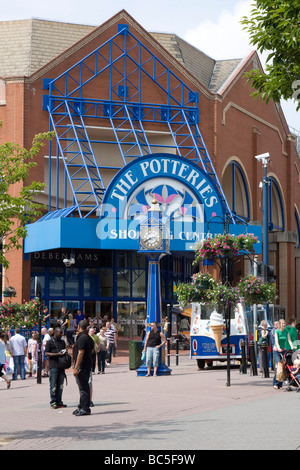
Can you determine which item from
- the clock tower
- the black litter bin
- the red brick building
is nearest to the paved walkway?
the clock tower

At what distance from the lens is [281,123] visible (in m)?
53.2

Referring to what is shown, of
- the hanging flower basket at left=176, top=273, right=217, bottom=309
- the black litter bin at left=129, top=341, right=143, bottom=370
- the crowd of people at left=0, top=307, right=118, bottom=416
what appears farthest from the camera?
the black litter bin at left=129, top=341, right=143, bottom=370

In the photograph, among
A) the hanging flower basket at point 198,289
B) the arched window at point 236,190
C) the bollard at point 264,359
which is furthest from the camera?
the arched window at point 236,190

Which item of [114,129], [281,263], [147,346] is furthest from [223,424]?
[281,263]

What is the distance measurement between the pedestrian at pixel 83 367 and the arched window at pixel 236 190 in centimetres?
3092

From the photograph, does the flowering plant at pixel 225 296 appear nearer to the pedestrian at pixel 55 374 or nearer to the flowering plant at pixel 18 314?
the flowering plant at pixel 18 314

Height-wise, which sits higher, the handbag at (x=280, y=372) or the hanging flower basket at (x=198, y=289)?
the hanging flower basket at (x=198, y=289)

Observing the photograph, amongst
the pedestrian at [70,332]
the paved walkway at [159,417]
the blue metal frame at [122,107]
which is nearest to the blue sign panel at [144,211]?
the blue metal frame at [122,107]

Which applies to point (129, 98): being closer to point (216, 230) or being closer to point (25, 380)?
point (216, 230)

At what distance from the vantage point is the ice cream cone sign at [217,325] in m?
27.0

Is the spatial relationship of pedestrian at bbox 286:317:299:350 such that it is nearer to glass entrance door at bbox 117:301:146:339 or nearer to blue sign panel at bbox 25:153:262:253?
blue sign panel at bbox 25:153:262:253

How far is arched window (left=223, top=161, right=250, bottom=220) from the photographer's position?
1807 inches

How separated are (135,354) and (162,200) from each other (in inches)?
407

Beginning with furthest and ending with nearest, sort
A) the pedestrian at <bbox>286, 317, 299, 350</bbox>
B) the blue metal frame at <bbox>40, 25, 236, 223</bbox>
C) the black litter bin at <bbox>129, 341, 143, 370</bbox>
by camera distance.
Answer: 1. the blue metal frame at <bbox>40, 25, 236, 223</bbox>
2. the black litter bin at <bbox>129, 341, 143, 370</bbox>
3. the pedestrian at <bbox>286, 317, 299, 350</bbox>
